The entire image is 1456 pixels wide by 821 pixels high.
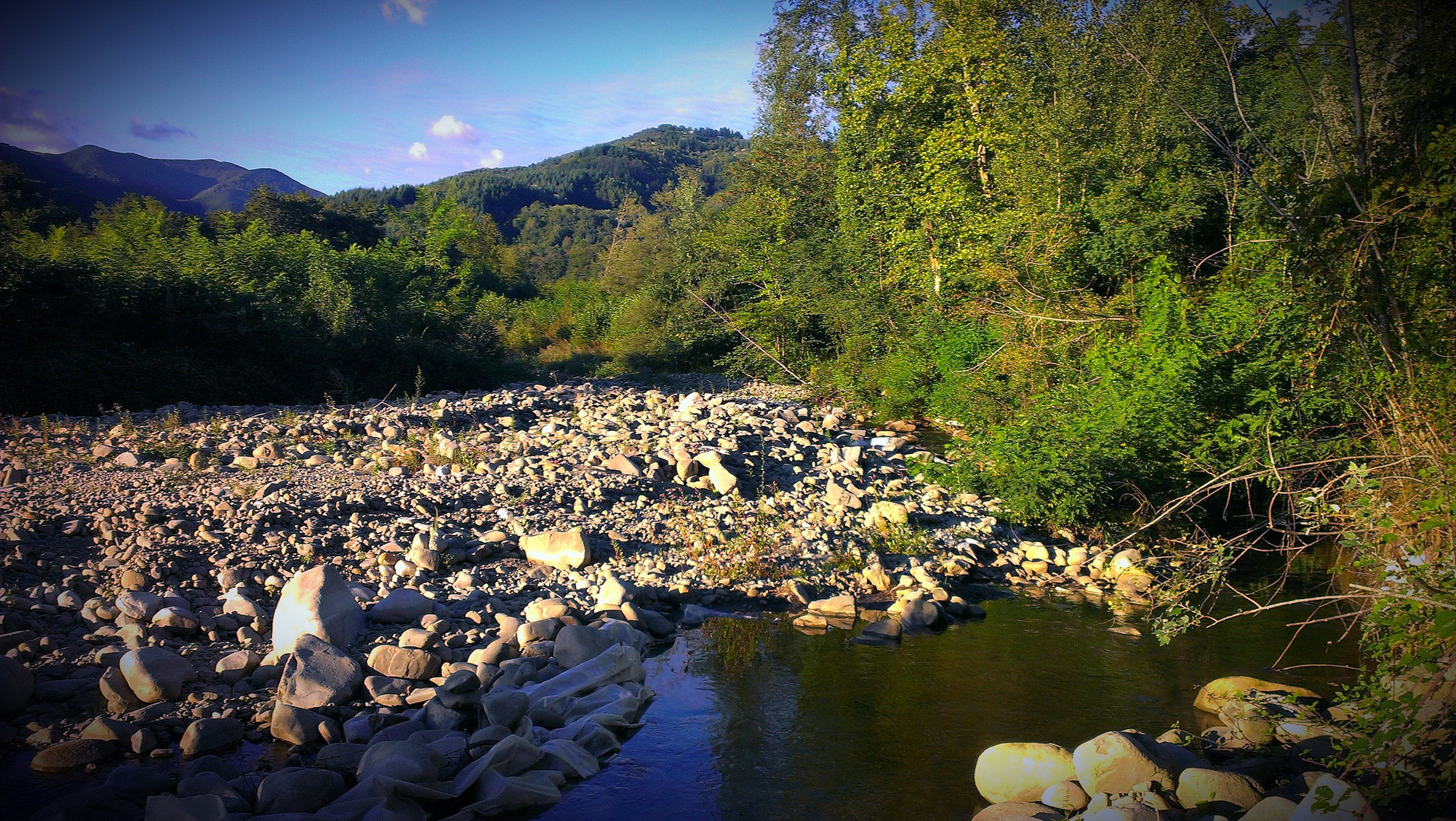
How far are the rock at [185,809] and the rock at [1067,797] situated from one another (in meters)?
4.25

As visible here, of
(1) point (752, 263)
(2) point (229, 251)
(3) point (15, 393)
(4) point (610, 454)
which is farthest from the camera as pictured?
(1) point (752, 263)

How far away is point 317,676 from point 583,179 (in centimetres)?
8692

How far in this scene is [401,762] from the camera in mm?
4371

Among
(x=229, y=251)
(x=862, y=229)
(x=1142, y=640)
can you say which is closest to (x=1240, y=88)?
(x=862, y=229)

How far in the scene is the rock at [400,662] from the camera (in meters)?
5.68

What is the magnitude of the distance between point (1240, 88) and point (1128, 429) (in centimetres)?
1440

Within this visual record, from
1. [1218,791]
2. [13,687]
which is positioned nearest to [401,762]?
[13,687]

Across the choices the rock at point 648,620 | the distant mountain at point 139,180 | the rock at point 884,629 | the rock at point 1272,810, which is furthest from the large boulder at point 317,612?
the distant mountain at point 139,180

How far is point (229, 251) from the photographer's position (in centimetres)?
1797

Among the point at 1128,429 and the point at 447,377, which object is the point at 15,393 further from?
the point at 1128,429

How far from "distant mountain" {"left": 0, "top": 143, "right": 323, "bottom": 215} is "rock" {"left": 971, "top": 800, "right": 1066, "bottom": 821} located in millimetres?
25173

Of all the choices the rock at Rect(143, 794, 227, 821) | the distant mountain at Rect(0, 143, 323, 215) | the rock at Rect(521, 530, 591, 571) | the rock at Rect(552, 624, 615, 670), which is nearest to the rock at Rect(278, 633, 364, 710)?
the rock at Rect(143, 794, 227, 821)

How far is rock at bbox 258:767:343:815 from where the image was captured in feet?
13.4

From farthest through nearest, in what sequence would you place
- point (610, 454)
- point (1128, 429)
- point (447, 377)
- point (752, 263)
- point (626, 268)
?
1. point (626, 268)
2. point (752, 263)
3. point (447, 377)
4. point (610, 454)
5. point (1128, 429)
